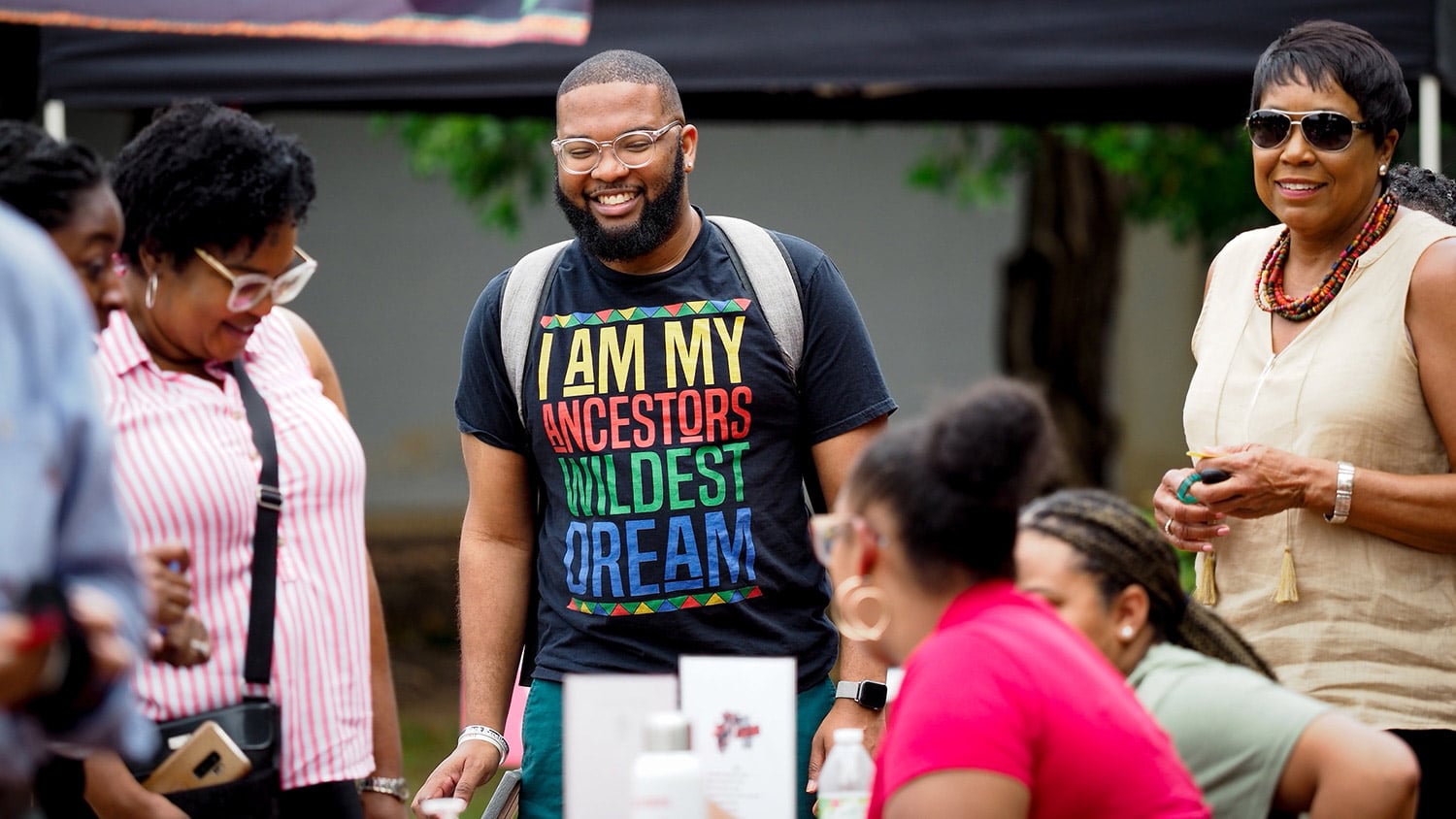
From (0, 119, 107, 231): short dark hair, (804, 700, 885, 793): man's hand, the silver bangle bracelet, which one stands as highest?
(0, 119, 107, 231): short dark hair

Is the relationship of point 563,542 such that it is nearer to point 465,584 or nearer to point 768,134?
point 465,584

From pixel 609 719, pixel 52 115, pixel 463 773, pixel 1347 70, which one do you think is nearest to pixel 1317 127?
pixel 1347 70

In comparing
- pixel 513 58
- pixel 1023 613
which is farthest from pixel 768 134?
pixel 1023 613

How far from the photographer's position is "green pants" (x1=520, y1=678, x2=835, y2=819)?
3146mm

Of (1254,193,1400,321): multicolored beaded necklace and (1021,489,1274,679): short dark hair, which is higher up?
(1254,193,1400,321): multicolored beaded necklace

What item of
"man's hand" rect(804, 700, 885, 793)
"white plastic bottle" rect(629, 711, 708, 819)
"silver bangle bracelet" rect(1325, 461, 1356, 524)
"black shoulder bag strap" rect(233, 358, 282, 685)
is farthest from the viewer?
"man's hand" rect(804, 700, 885, 793)

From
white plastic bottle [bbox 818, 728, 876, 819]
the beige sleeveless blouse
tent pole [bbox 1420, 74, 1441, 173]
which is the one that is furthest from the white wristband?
tent pole [bbox 1420, 74, 1441, 173]

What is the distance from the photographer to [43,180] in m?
2.11

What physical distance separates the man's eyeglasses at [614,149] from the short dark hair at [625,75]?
2.8 inches

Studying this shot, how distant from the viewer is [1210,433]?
3.19 m

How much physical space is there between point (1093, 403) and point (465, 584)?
27.3 feet

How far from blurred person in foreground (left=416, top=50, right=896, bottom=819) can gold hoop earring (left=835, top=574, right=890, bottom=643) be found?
845mm

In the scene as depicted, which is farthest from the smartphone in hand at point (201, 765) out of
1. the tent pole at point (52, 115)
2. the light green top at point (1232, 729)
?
the tent pole at point (52, 115)

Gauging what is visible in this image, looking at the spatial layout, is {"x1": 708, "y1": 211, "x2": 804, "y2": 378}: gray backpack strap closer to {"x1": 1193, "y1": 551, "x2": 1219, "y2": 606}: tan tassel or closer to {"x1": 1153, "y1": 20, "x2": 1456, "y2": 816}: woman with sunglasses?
{"x1": 1153, "y1": 20, "x2": 1456, "y2": 816}: woman with sunglasses
